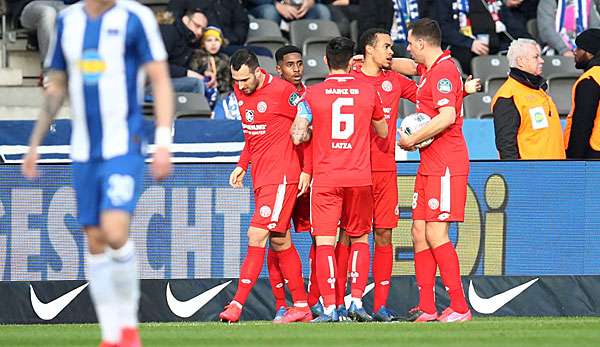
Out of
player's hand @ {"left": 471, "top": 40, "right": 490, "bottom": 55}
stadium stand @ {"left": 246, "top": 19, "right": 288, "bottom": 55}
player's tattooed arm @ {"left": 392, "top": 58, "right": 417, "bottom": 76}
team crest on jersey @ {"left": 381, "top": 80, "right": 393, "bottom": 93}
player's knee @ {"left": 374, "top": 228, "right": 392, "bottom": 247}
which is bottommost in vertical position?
player's knee @ {"left": 374, "top": 228, "right": 392, "bottom": 247}

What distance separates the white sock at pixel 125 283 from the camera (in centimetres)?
657

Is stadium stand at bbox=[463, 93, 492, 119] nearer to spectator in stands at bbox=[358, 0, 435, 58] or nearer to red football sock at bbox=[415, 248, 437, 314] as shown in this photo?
spectator in stands at bbox=[358, 0, 435, 58]

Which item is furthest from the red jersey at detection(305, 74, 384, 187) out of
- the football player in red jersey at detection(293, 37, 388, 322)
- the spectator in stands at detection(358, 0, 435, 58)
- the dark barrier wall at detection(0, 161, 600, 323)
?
the spectator in stands at detection(358, 0, 435, 58)

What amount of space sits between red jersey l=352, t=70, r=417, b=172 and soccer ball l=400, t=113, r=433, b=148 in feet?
1.88

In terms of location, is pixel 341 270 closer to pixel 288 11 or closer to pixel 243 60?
pixel 243 60

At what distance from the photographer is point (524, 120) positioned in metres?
11.4

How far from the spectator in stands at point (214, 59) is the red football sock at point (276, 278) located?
16.3ft

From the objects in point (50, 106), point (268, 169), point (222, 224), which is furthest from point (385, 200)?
point (50, 106)

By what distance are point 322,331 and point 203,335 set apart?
81 centimetres

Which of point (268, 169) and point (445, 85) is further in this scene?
point (268, 169)

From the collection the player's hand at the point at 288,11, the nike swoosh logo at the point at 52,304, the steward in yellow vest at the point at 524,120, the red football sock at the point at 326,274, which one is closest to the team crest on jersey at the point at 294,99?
the red football sock at the point at 326,274

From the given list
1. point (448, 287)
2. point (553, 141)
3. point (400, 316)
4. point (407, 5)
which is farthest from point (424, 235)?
point (407, 5)

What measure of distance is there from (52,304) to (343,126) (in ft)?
9.69

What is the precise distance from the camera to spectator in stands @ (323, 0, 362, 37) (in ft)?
56.7
